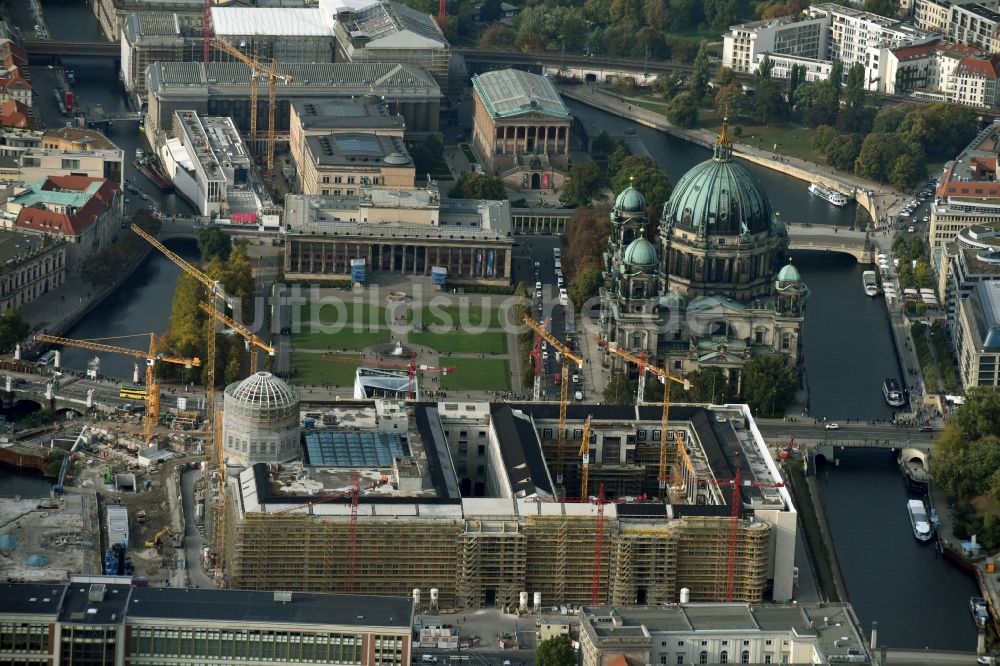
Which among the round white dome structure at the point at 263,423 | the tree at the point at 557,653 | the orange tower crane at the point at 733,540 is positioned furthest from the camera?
the round white dome structure at the point at 263,423

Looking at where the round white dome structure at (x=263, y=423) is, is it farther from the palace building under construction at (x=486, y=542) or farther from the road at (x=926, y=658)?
the road at (x=926, y=658)

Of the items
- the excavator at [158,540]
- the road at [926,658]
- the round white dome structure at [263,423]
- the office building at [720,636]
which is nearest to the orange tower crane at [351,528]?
the round white dome structure at [263,423]

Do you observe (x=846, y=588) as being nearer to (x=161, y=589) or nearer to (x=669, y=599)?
(x=669, y=599)

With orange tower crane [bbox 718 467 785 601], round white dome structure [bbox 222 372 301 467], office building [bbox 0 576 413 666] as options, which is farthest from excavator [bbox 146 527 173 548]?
orange tower crane [bbox 718 467 785 601]

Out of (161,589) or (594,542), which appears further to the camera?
(594,542)

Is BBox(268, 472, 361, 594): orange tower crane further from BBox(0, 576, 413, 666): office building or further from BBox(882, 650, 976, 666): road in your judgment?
BBox(882, 650, 976, 666): road

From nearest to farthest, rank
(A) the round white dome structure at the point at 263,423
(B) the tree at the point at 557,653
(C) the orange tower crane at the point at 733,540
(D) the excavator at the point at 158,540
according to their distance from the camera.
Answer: (B) the tree at the point at 557,653, (C) the orange tower crane at the point at 733,540, (D) the excavator at the point at 158,540, (A) the round white dome structure at the point at 263,423

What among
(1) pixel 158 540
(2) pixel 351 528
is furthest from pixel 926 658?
(1) pixel 158 540

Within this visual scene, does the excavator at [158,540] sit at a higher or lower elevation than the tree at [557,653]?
lower

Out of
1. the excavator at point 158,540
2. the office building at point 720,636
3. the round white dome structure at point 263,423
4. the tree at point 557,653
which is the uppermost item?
the round white dome structure at point 263,423

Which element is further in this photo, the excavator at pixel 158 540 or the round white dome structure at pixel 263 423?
the round white dome structure at pixel 263 423

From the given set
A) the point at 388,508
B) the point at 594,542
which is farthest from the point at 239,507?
the point at 594,542
